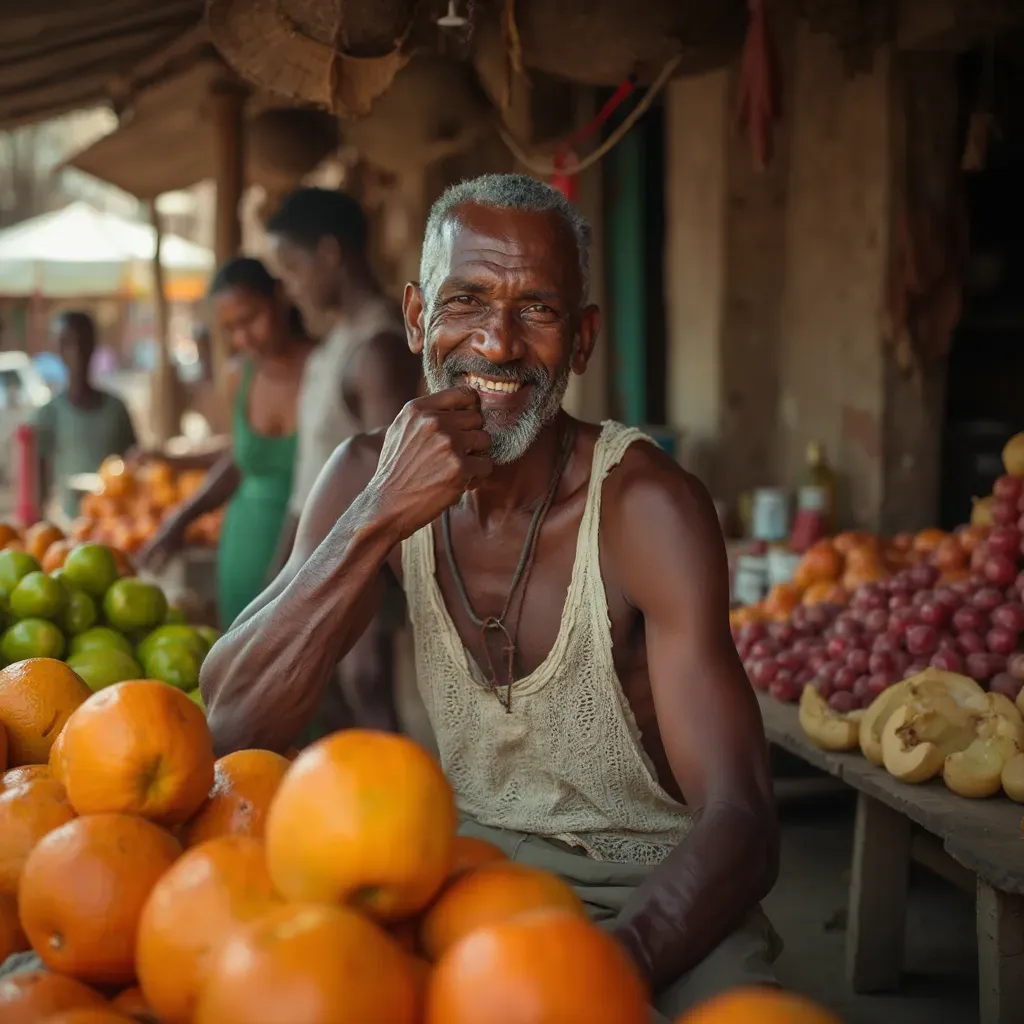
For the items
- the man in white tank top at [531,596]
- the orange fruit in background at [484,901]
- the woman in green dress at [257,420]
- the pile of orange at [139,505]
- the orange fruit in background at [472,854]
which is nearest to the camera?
the orange fruit in background at [484,901]

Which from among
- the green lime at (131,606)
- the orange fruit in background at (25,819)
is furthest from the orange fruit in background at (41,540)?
the orange fruit in background at (25,819)

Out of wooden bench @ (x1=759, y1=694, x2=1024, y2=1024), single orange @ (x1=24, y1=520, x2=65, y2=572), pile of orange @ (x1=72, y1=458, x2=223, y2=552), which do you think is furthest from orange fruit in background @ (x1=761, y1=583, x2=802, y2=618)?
pile of orange @ (x1=72, y1=458, x2=223, y2=552)

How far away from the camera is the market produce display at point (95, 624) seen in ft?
8.66

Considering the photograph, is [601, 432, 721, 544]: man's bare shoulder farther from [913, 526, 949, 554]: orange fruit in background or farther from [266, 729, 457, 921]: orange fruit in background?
[913, 526, 949, 554]: orange fruit in background

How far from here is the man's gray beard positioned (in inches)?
89.8

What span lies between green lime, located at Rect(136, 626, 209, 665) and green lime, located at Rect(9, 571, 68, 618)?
0.21 m

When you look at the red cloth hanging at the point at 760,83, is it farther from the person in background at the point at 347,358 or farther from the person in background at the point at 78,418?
the person in background at the point at 78,418

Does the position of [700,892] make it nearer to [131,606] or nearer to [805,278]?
[131,606]

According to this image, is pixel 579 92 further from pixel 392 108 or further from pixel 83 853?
pixel 83 853

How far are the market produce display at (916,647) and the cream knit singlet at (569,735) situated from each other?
1.15 m

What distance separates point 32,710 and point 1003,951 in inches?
83.6

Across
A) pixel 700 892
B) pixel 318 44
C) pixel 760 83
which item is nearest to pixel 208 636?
pixel 700 892

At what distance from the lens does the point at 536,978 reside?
1012 millimetres

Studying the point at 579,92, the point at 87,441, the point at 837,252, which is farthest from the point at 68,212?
the point at 837,252
